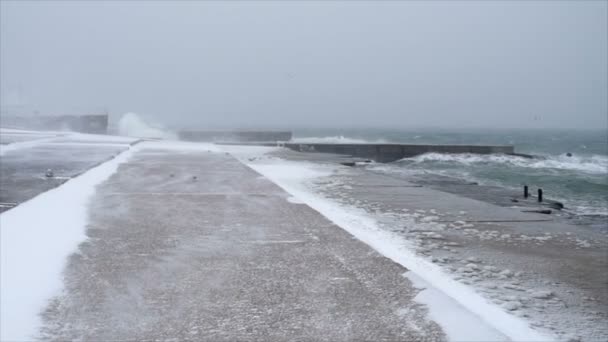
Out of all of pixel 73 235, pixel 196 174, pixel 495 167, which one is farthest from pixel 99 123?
pixel 73 235

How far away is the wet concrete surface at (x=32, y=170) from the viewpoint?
7.39 meters

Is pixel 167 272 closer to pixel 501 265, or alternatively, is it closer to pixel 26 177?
pixel 501 265

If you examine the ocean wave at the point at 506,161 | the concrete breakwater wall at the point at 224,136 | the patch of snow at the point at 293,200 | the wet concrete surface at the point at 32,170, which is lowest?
the ocean wave at the point at 506,161

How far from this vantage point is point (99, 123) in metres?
38.1

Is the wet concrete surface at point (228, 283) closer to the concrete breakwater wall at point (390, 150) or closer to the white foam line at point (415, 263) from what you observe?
the white foam line at point (415, 263)

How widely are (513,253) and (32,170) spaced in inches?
336

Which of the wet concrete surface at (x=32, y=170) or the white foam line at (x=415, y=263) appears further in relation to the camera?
the wet concrete surface at (x=32, y=170)

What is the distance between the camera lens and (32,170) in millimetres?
10234

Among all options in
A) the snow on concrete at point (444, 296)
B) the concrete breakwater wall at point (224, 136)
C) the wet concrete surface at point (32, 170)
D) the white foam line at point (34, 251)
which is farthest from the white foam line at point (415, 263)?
the concrete breakwater wall at point (224, 136)

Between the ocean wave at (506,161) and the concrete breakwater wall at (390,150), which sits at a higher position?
the concrete breakwater wall at (390,150)

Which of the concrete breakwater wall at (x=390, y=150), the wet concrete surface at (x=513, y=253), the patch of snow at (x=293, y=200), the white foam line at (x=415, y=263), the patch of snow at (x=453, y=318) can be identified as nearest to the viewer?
the patch of snow at (x=453, y=318)

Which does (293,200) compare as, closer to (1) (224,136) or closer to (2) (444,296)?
(2) (444,296)

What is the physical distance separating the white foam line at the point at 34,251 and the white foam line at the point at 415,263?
→ 98.7 inches

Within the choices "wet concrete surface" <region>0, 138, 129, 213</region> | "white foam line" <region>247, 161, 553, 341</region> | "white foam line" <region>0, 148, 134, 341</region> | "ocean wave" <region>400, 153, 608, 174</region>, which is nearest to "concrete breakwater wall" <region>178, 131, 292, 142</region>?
"ocean wave" <region>400, 153, 608, 174</region>
